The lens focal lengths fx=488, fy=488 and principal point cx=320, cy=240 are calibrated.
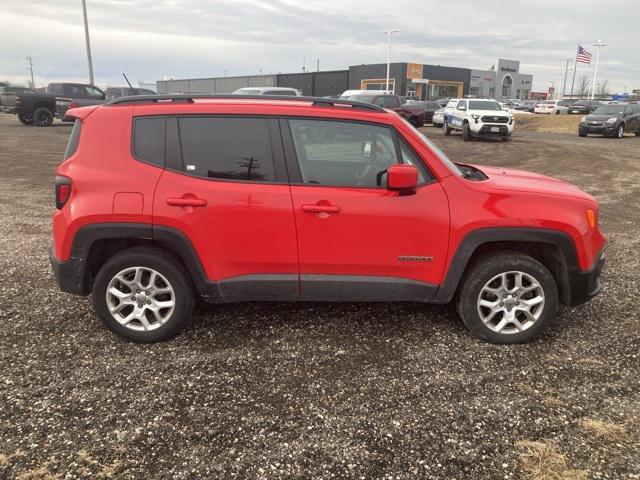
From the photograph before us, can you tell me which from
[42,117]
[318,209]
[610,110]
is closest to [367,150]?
[318,209]

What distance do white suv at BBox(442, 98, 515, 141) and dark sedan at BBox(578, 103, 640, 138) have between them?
5204 millimetres

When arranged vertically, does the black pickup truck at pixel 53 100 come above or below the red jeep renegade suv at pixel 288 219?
above

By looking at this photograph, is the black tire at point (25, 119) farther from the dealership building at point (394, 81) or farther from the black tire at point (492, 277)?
the dealership building at point (394, 81)

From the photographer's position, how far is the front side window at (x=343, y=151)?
11.8ft

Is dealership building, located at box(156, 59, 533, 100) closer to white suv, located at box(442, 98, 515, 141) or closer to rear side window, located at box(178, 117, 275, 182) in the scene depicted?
white suv, located at box(442, 98, 515, 141)

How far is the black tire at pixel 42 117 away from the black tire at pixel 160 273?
2438cm

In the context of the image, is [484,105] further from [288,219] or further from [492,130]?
[288,219]

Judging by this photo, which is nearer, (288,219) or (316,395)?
(316,395)

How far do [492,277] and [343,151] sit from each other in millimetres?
1474

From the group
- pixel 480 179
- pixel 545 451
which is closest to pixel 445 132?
pixel 480 179

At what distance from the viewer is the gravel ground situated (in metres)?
2.54

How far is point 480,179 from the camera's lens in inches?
155

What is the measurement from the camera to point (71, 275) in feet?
12.0

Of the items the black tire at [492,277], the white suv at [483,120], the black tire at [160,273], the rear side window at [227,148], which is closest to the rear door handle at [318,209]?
the rear side window at [227,148]
